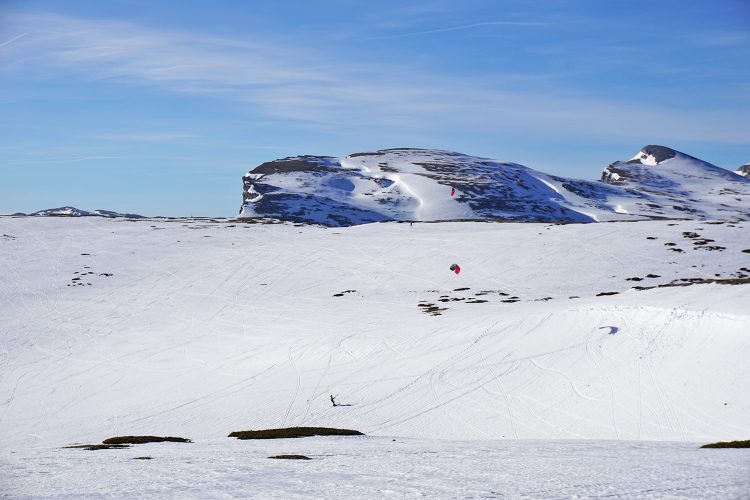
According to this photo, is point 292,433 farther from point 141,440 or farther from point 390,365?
point 390,365

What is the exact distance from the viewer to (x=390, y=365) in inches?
1419

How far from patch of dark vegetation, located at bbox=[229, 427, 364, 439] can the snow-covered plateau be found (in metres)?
1.24

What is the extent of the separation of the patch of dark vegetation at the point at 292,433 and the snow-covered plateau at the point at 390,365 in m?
1.24

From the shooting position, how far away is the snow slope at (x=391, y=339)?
29.2 metres

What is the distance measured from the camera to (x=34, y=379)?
1468 inches

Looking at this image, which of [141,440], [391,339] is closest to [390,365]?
[391,339]

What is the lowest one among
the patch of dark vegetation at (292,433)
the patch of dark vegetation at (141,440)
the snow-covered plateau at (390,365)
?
the patch of dark vegetation at (141,440)

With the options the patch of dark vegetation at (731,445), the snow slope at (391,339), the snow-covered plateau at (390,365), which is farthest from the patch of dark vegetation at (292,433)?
the patch of dark vegetation at (731,445)

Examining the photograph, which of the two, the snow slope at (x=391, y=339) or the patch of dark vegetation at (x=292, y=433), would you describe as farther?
the snow slope at (x=391, y=339)

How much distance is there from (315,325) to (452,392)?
17180 mm

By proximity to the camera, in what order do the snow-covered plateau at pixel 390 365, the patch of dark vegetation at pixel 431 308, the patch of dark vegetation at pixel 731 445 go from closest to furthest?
the snow-covered plateau at pixel 390 365 → the patch of dark vegetation at pixel 731 445 → the patch of dark vegetation at pixel 431 308

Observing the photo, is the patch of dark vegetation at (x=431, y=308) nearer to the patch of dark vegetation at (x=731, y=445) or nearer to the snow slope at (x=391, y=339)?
the snow slope at (x=391, y=339)

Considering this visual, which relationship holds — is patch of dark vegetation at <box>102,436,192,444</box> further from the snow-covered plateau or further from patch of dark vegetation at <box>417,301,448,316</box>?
patch of dark vegetation at <box>417,301,448,316</box>

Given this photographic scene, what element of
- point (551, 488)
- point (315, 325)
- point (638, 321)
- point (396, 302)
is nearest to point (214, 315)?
point (315, 325)
